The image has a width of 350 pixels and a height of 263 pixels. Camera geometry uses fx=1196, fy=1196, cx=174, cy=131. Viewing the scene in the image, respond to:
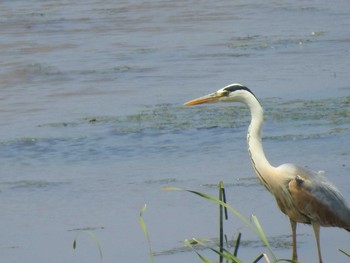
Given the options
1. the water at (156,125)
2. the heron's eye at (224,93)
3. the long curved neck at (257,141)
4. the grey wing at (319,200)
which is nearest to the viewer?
the grey wing at (319,200)

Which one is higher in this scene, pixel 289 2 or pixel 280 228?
pixel 289 2

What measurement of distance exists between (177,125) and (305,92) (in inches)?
69.3

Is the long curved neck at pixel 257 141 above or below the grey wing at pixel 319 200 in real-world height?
above

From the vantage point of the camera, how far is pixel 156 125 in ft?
37.2

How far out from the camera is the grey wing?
7.34 m

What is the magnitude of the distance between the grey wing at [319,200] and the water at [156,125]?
8.8 inches

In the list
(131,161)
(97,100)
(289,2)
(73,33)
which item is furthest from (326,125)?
(289,2)

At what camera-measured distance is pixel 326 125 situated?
1092cm

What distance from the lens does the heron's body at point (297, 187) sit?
737 centimetres

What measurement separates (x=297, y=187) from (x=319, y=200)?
A: 0.53 ft

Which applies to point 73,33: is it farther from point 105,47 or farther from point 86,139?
point 86,139

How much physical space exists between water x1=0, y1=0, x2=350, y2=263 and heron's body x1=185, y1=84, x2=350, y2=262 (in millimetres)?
220

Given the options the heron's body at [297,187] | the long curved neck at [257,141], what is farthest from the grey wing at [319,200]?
the long curved neck at [257,141]

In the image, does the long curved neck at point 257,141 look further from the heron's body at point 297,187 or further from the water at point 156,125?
the water at point 156,125
